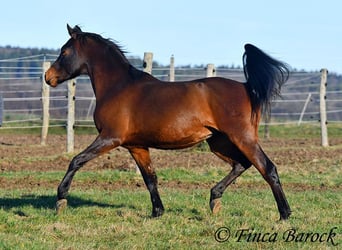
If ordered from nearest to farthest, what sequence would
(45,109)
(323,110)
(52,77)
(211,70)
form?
(52,77) → (211,70) → (45,109) → (323,110)

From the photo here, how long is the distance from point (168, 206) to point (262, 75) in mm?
2285

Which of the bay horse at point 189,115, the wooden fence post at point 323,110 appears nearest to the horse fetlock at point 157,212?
the bay horse at point 189,115

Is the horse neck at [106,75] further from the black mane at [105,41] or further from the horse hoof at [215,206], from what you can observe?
the horse hoof at [215,206]

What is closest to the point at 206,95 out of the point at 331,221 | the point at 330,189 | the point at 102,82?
the point at 102,82

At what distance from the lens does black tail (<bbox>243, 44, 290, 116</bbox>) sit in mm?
9109

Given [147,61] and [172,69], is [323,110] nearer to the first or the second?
[172,69]

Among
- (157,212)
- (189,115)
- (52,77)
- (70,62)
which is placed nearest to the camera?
(189,115)

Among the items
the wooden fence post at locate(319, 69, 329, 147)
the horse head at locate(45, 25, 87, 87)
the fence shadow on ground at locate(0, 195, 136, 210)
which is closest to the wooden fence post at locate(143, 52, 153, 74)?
the fence shadow on ground at locate(0, 195, 136, 210)

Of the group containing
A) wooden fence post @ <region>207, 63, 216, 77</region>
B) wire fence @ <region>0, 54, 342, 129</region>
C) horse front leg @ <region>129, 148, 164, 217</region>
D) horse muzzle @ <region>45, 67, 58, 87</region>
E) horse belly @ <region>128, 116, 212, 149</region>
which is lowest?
wire fence @ <region>0, 54, 342, 129</region>

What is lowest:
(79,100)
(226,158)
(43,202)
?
(79,100)

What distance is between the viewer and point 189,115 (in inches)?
356

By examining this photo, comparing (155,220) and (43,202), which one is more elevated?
(155,220)

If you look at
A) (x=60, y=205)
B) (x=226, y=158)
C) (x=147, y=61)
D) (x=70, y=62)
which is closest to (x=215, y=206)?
(x=226, y=158)

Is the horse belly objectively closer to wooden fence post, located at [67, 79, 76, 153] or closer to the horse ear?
→ the horse ear
